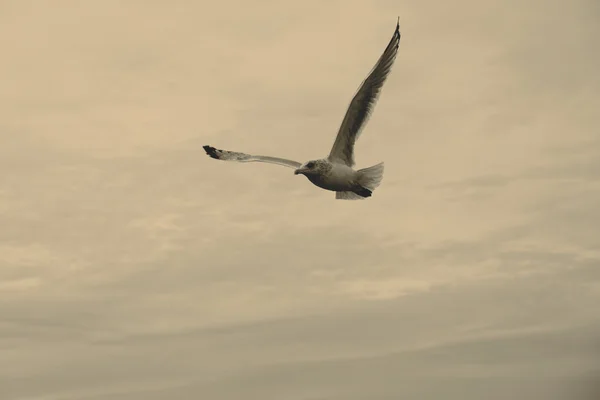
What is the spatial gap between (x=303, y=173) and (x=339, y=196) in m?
1.84

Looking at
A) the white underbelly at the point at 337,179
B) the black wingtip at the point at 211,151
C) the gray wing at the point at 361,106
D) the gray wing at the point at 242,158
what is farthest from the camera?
the black wingtip at the point at 211,151

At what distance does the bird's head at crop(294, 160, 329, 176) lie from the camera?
95.6 ft

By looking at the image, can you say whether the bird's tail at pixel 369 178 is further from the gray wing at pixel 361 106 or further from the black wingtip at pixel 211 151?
the black wingtip at pixel 211 151

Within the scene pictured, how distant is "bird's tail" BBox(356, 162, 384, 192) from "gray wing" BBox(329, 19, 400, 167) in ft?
2.10

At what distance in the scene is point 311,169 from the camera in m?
29.2

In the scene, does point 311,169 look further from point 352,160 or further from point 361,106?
point 361,106

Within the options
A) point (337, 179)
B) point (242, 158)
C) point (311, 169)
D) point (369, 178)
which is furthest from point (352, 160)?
point (242, 158)

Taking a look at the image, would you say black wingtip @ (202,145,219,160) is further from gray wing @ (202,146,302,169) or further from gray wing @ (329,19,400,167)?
gray wing @ (329,19,400,167)

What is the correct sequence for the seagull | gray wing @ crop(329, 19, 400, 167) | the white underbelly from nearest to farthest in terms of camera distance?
gray wing @ crop(329, 19, 400, 167) → the seagull → the white underbelly

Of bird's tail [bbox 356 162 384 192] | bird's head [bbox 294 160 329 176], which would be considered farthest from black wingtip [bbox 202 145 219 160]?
bird's tail [bbox 356 162 384 192]

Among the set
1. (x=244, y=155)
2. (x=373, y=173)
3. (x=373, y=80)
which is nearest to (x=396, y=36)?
(x=373, y=80)

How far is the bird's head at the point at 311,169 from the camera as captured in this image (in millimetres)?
29141

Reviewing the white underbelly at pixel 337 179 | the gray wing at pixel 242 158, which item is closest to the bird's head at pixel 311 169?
the white underbelly at pixel 337 179

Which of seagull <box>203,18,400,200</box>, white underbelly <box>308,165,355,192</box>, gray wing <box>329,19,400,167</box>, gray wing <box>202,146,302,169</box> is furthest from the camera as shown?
gray wing <box>202,146,302,169</box>
